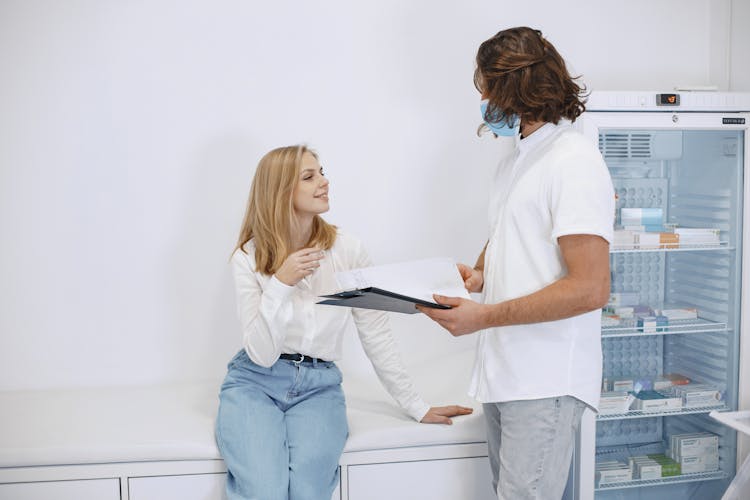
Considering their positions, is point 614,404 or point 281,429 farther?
point 614,404

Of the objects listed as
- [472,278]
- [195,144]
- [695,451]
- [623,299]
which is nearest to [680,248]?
[623,299]

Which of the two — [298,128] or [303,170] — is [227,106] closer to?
[298,128]

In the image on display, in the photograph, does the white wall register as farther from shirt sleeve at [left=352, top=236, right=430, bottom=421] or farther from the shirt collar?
the shirt collar

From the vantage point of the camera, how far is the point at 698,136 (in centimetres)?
273

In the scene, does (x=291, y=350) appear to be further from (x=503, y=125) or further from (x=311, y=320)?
(x=503, y=125)

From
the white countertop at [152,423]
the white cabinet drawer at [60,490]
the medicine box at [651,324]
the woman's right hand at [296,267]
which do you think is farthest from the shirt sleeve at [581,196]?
the white cabinet drawer at [60,490]

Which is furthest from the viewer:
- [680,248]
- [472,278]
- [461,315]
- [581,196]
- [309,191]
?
[680,248]

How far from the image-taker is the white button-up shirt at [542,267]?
166cm

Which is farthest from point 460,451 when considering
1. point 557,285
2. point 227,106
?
point 227,106

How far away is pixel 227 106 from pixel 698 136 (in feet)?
6.02

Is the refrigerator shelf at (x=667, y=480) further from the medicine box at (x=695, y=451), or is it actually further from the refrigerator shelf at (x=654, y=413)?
the refrigerator shelf at (x=654, y=413)

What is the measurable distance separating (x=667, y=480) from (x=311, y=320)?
1.49 metres

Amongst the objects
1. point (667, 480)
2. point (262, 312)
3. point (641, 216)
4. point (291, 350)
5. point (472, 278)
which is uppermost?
point (641, 216)

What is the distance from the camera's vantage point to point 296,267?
83.9 inches
